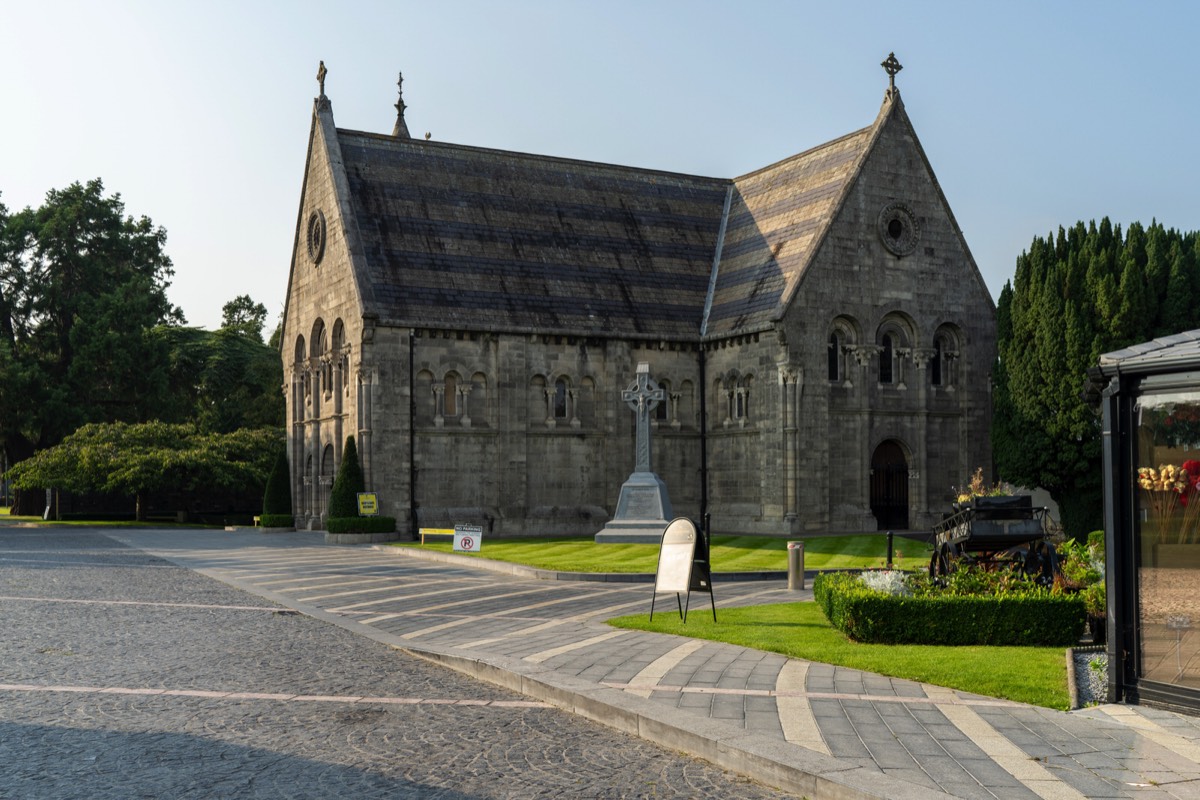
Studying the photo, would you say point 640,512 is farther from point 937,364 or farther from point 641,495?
point 937,364

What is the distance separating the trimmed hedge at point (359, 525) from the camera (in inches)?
1499

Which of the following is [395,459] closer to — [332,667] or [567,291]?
[567,291]

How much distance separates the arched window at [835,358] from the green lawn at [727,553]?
620 centimetres

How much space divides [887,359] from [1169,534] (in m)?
33.6

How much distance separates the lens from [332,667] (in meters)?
13.1

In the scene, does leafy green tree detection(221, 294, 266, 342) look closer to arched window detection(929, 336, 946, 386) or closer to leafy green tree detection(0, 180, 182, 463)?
leafy green tree detection(0, 180, 182, 463)

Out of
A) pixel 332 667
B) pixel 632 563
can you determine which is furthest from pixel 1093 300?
pixel 332 667

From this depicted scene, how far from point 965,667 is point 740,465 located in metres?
31.0

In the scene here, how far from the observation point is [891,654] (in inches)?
495

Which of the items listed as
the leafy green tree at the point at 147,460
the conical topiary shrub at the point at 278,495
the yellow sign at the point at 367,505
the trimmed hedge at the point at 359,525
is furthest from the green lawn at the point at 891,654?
the leafy green tree at the point at 147,460

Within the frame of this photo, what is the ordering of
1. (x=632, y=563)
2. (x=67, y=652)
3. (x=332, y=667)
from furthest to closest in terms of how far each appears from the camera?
(x=632, y=563) → (x=67, y=652) → (x=332, y=667)

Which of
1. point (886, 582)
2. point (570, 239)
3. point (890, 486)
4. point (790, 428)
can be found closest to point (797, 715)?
point (886, 582)

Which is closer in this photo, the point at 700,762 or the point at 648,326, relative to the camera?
the point at 700,762

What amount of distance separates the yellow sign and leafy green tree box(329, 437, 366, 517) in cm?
29
